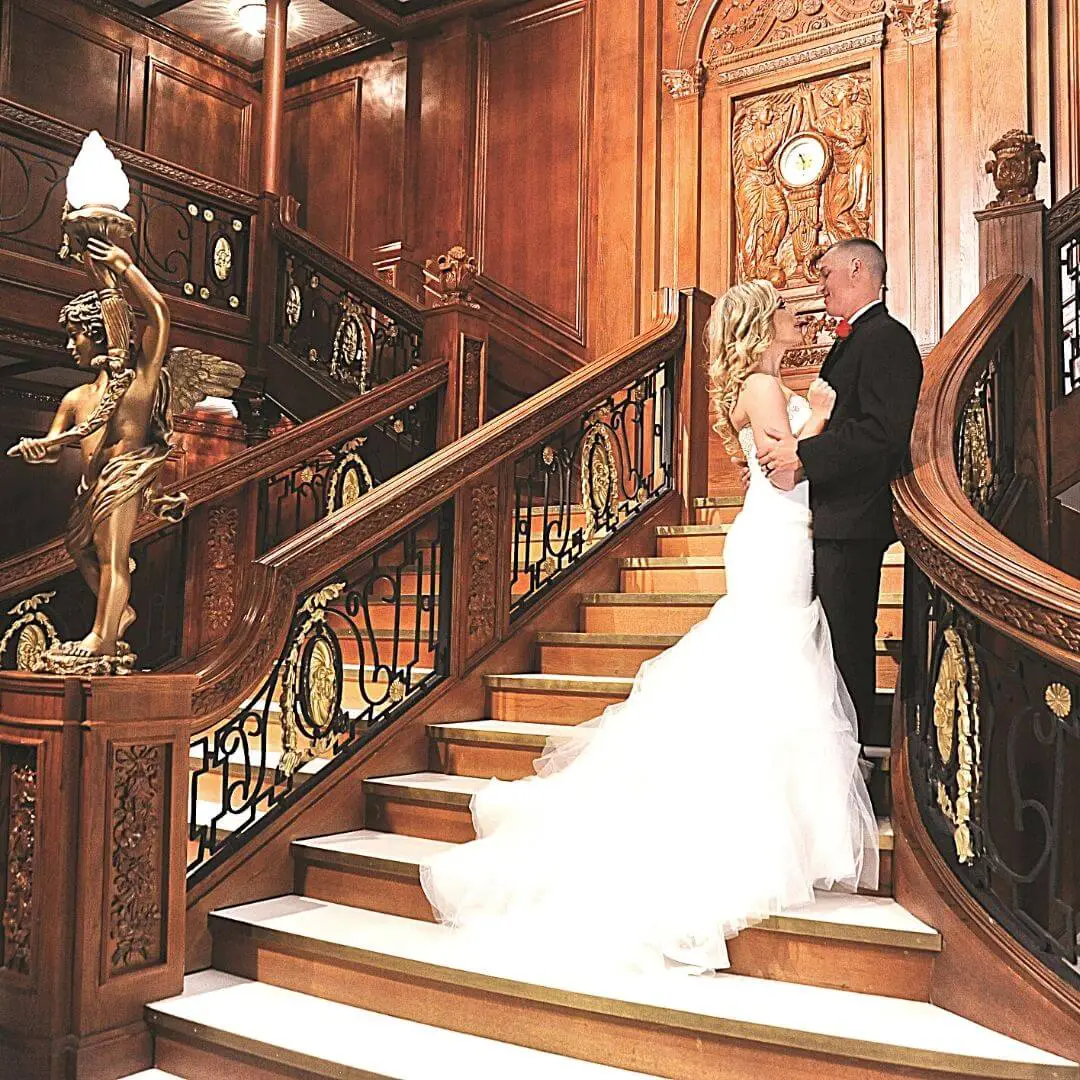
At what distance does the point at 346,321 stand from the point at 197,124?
3442 mm

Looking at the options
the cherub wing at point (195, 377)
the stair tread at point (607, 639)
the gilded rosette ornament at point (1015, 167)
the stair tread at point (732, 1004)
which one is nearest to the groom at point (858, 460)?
the stair tread at point (732, 1004)

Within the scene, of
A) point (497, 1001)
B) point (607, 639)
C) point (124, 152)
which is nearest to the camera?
point (497, 1001)

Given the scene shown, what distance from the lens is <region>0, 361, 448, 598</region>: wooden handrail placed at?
535 cm

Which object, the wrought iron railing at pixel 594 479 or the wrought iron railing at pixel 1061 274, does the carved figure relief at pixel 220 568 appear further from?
the wrought iron railing at pixel 1061 274

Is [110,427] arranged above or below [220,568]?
above

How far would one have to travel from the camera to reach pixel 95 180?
3416 millimetres

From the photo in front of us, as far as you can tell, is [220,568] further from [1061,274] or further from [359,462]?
[1061,274]

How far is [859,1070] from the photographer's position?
266 cm

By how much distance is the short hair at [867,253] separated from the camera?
3613mm

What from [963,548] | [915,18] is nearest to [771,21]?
[915,18]

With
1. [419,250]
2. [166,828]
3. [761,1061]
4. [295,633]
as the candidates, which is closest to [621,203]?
[419,250]

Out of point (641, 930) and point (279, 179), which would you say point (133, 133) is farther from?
point (641, 930)

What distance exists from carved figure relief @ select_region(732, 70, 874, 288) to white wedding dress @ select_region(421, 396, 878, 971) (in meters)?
3.91

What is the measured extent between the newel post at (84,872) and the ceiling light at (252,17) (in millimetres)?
7322
